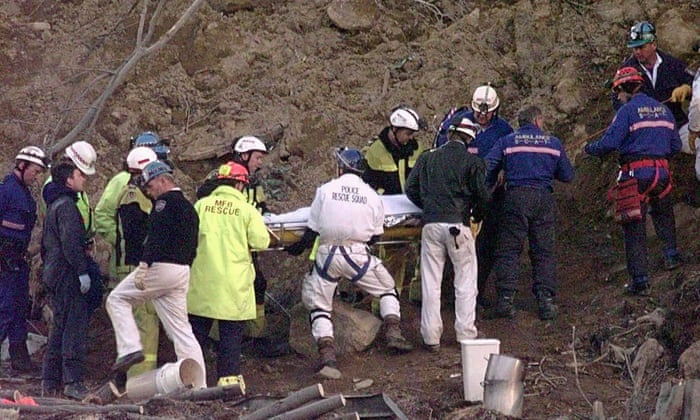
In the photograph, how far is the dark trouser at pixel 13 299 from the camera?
1177 cm

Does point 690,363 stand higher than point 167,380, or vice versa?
point 690,363

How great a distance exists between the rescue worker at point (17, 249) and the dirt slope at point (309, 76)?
64.2 inches

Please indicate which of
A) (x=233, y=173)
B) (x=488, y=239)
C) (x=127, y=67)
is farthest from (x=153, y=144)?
(x=127, y=67)

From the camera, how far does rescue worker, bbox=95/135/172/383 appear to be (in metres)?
10.9

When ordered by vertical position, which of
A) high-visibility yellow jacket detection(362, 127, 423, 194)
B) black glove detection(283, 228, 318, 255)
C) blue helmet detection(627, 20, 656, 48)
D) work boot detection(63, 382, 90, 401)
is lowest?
work boot detection(63, 382, 90, 401)

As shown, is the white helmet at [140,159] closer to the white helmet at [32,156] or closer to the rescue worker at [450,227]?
the white helmet at [32,156]

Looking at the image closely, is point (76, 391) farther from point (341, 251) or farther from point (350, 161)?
Answer: point (350, 161)

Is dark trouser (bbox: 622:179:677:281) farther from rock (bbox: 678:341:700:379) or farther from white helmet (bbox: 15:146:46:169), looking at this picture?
white helmet (bbox: 15:146:46:169)

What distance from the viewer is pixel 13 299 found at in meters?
11.8

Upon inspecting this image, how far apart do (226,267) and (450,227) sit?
79.0 inches

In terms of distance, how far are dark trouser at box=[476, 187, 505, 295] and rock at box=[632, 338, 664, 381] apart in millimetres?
2187

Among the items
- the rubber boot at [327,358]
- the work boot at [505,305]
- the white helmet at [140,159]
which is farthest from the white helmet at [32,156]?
the work boot at [505,305]

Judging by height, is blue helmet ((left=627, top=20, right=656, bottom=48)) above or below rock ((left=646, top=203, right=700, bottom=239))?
above

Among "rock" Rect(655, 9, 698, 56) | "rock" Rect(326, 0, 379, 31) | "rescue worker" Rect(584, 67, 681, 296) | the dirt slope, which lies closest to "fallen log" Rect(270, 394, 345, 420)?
"rescue worker" Rect(584, 67, 681, 296)
